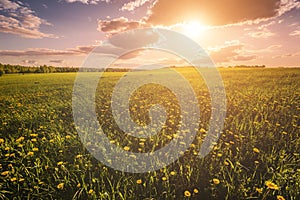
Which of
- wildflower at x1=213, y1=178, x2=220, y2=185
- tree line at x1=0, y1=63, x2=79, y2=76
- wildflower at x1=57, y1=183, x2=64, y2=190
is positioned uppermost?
tree line at x1=0, y1=63, x2=79, y2=76

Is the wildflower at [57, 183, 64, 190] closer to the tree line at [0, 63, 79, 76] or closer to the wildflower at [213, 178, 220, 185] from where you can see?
the wildflower at [213, 178, 220, 185]

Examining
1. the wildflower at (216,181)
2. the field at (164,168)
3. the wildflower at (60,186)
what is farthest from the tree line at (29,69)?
the wildflower at (216,181)

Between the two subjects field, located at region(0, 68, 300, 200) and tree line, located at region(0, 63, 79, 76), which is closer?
field, located at region(0, 68, 300, 200)

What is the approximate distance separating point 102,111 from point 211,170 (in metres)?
3.82

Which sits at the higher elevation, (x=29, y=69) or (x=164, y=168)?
(x=29, y=69)

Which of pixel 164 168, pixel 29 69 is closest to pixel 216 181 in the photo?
pixel 164 168

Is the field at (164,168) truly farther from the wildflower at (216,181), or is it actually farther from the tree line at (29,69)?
the tree line at (29,69)

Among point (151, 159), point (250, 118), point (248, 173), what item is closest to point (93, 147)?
point (151, 159)

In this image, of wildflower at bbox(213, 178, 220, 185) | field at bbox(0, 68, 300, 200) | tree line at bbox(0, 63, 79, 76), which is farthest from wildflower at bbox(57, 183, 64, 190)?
tree line at bbox(0, 63, 79, 76)

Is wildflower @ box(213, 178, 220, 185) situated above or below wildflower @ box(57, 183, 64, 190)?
above

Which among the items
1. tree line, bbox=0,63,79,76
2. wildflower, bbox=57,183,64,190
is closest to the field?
wildflower, bbox=57,183,64,190

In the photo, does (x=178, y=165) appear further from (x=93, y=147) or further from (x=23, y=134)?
(x=23, y=134)

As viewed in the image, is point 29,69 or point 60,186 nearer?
point 60,186

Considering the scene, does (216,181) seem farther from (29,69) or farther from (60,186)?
(29,69)
